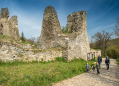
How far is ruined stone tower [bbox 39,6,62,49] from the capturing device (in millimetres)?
11875

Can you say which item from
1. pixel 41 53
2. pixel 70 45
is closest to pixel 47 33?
pixel 70 45

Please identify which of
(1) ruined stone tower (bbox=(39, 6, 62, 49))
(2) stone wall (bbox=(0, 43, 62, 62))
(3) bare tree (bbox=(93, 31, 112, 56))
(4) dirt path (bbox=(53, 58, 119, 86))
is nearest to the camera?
(4) dirt path (bbox=(53, 58, 119, 86))

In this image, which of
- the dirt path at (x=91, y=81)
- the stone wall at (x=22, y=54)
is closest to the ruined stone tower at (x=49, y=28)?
the stone wall at (x=22, y=54)

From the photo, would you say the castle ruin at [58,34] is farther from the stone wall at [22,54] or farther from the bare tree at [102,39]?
the bare tree at [102,39]

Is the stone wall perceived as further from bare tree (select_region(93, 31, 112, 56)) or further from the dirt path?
bare tree (select_region(93, 31, 112, 56))

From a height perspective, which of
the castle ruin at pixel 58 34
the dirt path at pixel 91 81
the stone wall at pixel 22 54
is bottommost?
the dirt path at pixel 91 81

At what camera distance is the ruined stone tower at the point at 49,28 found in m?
11.9

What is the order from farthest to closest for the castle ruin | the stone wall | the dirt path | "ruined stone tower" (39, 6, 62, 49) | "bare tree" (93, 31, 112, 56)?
"bare tree" (93, 31, 112, 56), "ruined stone tower" (39, 6, 62, 49), the castle ruin, the stone wall, the dirt path

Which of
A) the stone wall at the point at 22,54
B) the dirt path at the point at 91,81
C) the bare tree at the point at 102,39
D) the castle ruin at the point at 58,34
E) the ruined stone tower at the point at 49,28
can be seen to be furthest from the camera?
the bare tree at the point at 102,39

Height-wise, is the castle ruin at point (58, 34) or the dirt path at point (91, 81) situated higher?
the castle ruin at point (58, 34)

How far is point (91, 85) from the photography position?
457 cm

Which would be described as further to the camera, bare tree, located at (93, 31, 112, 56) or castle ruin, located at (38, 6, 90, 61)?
bare tree, located at (93, 31, 112, 56)

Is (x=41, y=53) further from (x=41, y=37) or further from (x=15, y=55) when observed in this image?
(x=41, y=37)

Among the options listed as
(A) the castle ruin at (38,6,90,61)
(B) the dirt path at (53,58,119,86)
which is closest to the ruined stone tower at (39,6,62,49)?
(A) the castle ruin at (38,6,90,61)
